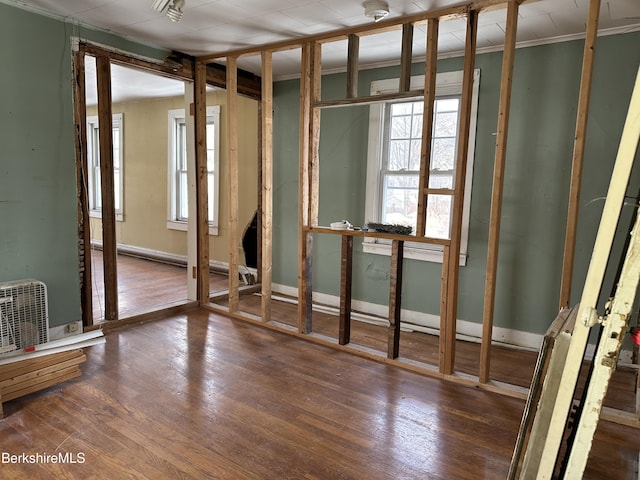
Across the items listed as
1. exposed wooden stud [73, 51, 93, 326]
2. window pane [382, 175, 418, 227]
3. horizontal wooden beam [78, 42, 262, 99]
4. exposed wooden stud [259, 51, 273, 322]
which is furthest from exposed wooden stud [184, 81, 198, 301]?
window pane [382, 175, 418, 227]

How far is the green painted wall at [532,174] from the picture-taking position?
3.20m

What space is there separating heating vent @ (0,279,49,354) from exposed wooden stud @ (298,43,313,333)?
190cm

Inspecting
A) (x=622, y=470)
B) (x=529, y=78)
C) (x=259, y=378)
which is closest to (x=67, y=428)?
(x=259, y=378)

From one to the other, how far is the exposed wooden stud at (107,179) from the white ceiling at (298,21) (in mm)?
408

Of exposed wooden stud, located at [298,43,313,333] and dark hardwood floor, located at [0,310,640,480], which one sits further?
exposed wooden stud, located at [298,43,313,333]

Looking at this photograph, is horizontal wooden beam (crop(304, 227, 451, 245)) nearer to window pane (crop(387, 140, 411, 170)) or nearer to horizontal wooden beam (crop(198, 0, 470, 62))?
window pane (crop(387, 140, 411, 170))

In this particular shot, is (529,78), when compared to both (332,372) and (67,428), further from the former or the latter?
(67,428)

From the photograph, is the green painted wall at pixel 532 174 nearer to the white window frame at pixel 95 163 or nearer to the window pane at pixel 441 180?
the window pane at pixel 441 180

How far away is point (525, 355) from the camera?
3469 mm

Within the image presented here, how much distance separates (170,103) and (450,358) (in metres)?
5.43

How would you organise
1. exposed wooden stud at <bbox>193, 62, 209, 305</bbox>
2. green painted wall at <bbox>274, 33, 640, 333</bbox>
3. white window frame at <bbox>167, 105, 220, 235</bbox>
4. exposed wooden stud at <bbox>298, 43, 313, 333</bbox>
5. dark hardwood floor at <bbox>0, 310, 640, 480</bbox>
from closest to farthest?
1. dark hardwood floor at <bbox>0, 310, 640, 480</bbox>
2. green painted wall at <bbox>274, 33, 640, 333</bbox>
3. exposed wooden stud at <bbox>298, 43, 313, 333</bbox>
4. exposed wooden stud at <bbox>193, 62, 209, 305</bbox>
5. white window frame at <bbox>167, 105, 220, 235</bbox>

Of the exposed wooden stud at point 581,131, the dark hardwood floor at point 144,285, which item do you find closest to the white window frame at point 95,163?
the dark hardwood floor at point 144,285

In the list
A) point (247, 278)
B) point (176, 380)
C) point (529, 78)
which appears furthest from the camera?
point (247, 278)

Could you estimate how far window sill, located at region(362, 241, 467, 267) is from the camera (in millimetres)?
3934
